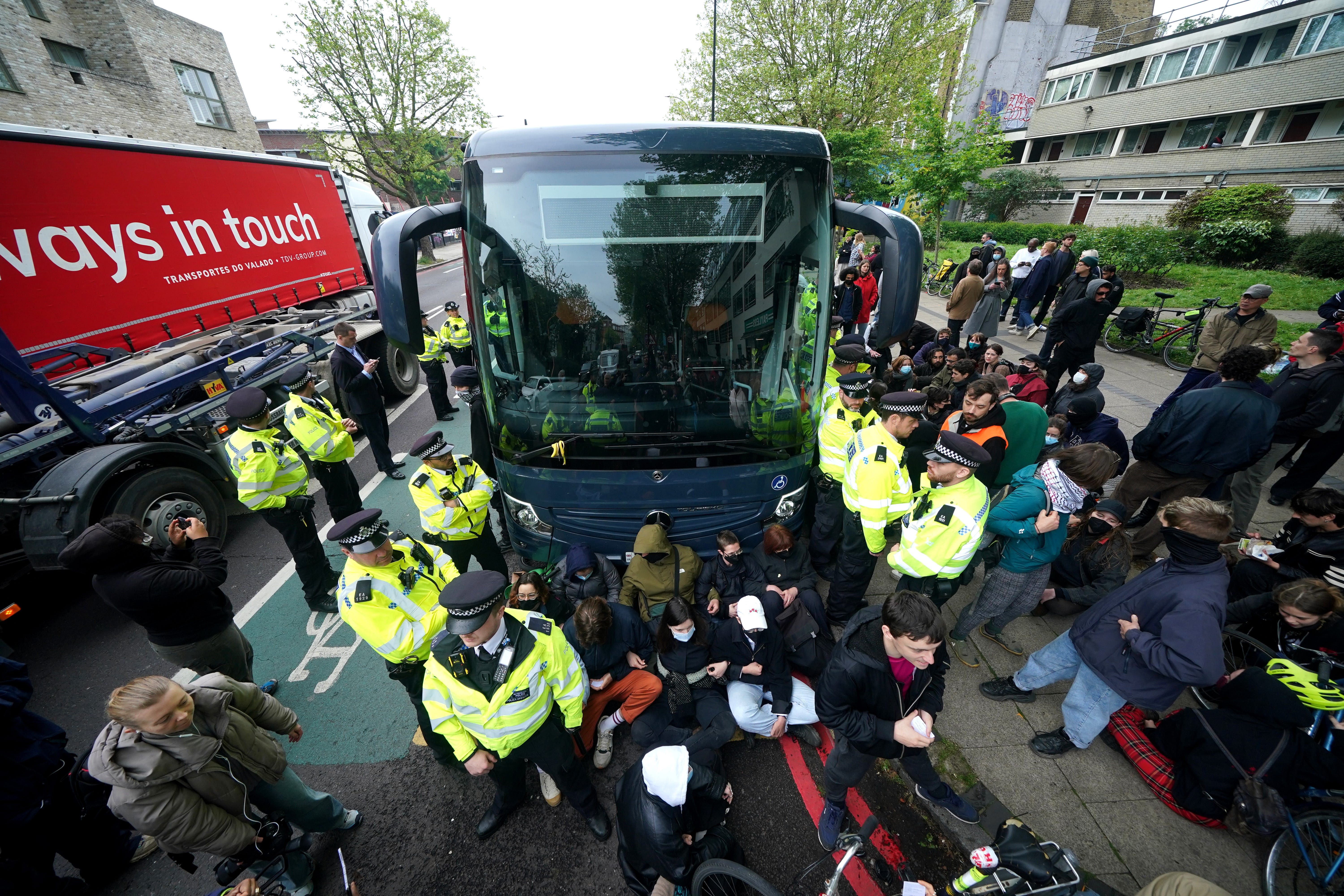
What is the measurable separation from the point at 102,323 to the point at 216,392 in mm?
1418

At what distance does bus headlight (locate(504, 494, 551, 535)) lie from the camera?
3.72m

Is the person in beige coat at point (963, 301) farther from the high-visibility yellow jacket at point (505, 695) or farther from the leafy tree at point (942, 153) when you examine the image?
the high-visibility yellow jacket at point (505, 695)

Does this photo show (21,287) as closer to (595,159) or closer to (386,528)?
(386,528)

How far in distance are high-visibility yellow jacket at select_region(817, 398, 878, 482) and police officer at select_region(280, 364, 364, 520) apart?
14.2 feet

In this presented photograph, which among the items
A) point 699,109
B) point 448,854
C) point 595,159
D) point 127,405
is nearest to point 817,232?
point 595,159

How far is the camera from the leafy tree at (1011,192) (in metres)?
26.7

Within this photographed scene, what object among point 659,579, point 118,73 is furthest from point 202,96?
point 659,579

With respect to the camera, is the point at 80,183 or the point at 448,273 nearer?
the point at 80,183

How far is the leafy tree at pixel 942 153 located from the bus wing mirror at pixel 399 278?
15.6m

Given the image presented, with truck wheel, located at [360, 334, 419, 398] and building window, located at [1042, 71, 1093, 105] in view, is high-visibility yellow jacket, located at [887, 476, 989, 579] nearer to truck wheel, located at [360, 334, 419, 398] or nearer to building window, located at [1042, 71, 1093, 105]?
truck wheel, located at [360, 334, 419, 398]

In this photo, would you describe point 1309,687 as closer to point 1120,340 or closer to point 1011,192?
point 1120,340

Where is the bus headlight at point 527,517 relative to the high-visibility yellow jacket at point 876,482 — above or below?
below

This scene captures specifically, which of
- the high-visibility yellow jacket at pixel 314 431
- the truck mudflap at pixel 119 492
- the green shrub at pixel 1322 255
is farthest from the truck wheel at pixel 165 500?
the green shrub at pixel 1322 255

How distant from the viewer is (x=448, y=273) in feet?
80.9
